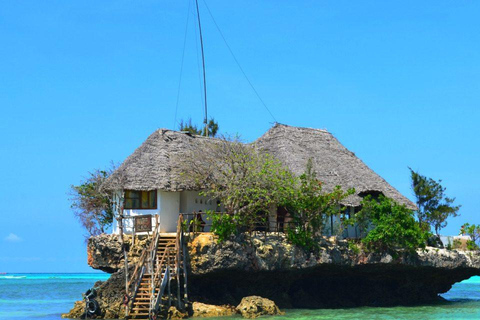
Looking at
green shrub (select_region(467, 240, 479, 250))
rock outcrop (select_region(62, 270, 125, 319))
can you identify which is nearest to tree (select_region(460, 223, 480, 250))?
green shrub (select_region(467, 240, 479, 250))

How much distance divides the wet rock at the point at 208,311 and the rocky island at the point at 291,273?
4 cm

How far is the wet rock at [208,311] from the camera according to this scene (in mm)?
24625

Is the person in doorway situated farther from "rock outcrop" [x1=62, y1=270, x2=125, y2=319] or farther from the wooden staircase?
"rock outcrop" [x1=62, y1=270, x2=125, y2=319]

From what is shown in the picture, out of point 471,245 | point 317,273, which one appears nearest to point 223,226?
point 317,273

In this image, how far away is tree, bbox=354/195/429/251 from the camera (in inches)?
1120

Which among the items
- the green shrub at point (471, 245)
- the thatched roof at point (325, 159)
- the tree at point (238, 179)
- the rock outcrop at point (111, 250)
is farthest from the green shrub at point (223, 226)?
the green shrub at point (471, 245)

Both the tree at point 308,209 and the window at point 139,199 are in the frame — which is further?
the window at point 139,199

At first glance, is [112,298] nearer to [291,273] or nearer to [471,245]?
[291,273]

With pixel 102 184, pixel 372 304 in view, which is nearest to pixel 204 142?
pixel 102 184

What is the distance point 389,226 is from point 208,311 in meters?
8.70

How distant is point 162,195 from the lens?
2727 centimetres

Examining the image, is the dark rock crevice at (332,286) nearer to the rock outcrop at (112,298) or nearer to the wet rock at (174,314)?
the wet rock at (174,314)

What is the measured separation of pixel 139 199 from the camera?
27.5 meters

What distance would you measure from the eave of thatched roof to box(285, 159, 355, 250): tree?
13.8 ft
